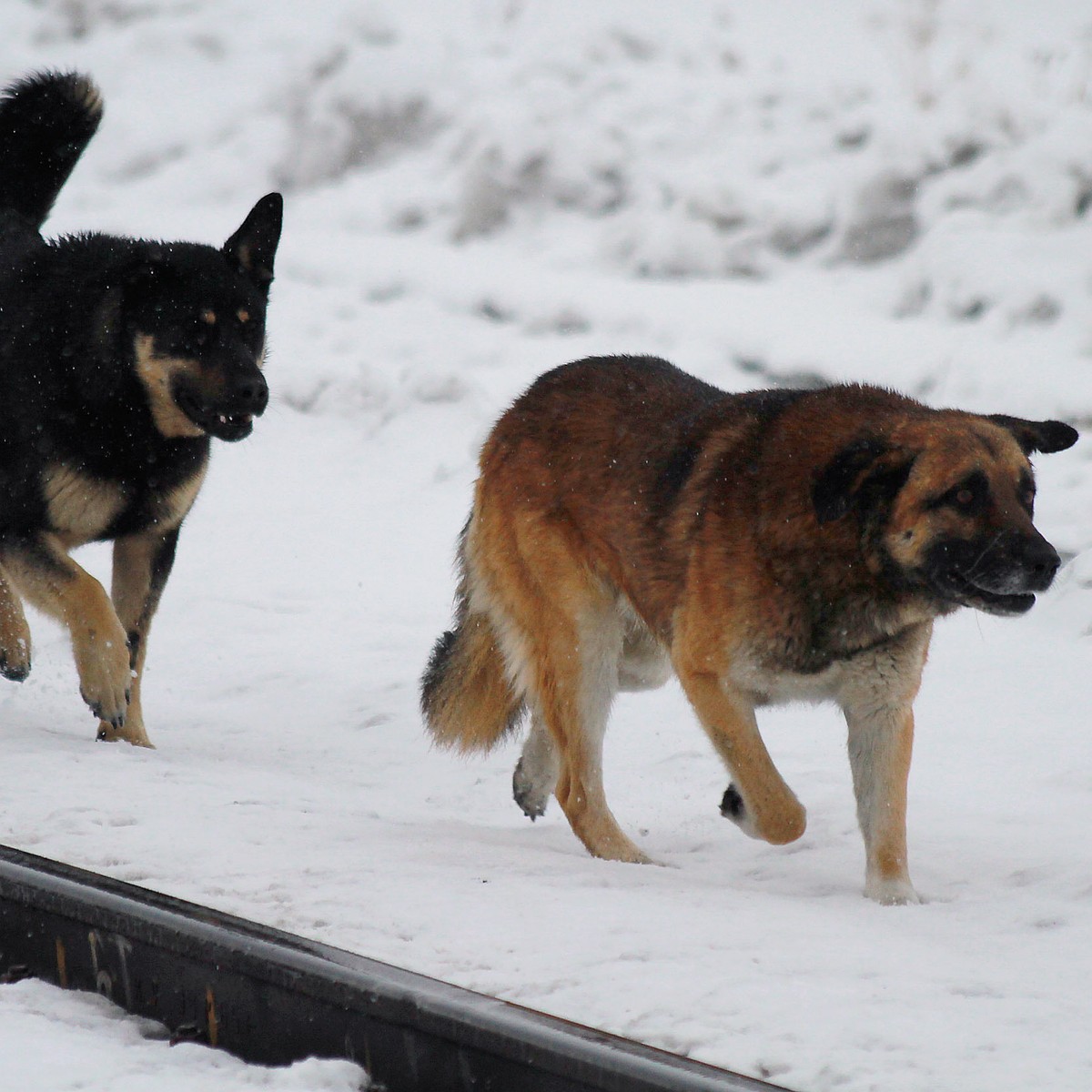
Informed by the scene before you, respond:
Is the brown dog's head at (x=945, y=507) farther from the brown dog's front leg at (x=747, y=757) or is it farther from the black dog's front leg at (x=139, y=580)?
the black dog's front leg at (x=139, y=580)

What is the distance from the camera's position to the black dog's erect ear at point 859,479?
12.6ft

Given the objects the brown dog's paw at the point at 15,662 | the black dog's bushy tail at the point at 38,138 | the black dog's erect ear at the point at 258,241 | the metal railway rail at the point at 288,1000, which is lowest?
the brown dog's paw at the point at 15,662

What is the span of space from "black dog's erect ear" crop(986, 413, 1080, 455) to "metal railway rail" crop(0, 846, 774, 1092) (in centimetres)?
243

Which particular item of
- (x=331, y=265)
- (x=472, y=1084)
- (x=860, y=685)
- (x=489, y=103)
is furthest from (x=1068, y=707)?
(x=489, y=103)

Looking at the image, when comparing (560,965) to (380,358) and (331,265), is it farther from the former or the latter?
(331,265)

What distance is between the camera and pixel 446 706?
5.09m

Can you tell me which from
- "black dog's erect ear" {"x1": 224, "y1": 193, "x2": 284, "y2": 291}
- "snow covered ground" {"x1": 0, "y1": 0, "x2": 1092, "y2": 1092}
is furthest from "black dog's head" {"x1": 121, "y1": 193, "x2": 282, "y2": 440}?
"snow covered ground" {"x1": 0, "y1": 0, "x2": 1092, "y2": 1092}

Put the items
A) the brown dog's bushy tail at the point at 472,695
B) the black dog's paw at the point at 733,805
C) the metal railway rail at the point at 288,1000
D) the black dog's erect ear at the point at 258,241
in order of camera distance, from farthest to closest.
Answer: the black dog's erect ear at the point at 258,241 → the brown dog's bushy tail at the point at 472,695 → the black dog's paw at the point at 733,805 → the metal railway rail at the point at 288,1000

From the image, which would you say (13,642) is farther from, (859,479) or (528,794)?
(859,479)

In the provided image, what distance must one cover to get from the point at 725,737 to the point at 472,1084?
187 cm

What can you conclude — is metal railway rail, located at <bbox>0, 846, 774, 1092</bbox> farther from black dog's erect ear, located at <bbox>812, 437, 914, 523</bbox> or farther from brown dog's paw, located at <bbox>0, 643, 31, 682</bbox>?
brown dog's paw, located at <bbox>0, 643, 31, 682</bbox>

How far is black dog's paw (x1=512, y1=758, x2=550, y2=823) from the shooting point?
4.90 metres

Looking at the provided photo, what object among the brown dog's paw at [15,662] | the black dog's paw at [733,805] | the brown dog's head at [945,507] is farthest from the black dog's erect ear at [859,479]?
the brown dog's paw at [15,662]

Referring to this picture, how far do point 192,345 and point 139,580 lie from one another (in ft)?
3.55
